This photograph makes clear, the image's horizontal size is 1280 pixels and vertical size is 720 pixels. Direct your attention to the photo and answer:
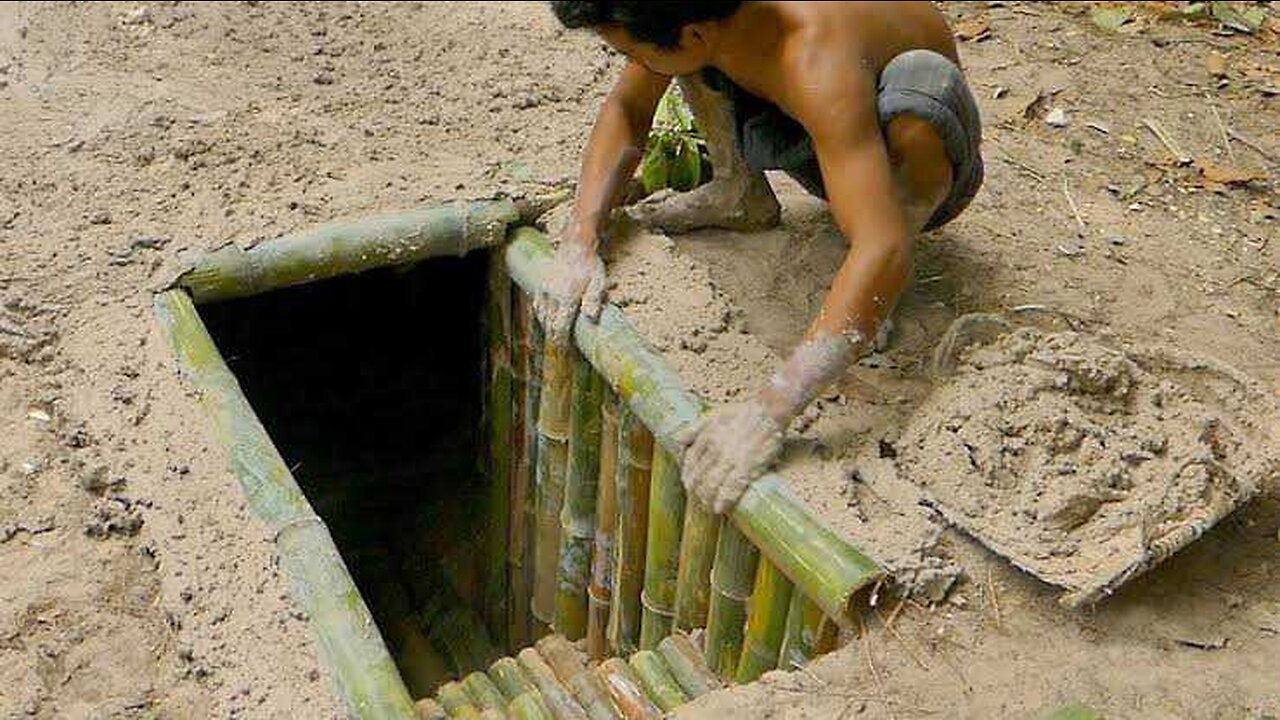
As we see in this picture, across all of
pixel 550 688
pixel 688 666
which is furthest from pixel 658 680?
pixel 550 688

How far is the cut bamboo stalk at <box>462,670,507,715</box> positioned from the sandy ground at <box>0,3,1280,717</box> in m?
0.81

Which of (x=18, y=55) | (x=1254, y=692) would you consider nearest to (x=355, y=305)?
(x=18, y=55)

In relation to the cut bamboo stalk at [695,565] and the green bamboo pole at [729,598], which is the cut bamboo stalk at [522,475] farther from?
the green bamboo pole at [729,598]

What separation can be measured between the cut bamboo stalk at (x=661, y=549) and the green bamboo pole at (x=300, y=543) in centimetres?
67

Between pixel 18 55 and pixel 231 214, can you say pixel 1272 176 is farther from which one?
Answer: pixel 18 55

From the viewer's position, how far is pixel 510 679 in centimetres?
310

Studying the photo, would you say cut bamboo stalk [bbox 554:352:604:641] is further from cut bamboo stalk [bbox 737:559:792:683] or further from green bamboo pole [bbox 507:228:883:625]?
cut bamboo stalk [bbox 737:559:792:683]

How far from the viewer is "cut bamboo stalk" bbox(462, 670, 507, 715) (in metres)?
2.94

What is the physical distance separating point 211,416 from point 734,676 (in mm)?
1151

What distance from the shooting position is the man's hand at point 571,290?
9.32 feet

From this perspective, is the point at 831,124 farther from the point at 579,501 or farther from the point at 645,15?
the point at 579,501

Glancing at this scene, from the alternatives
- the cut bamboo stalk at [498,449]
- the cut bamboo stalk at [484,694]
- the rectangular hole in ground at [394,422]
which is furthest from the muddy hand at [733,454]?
the rectangular hole in ground at [394,422]

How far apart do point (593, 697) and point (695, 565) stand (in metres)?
0.48

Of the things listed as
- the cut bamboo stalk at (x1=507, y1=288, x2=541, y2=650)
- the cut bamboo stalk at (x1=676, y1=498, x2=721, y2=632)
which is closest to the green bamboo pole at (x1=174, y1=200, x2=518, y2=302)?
the cut bamboo stalk at (x1=507, y1=288, x2=541, y2=650)
